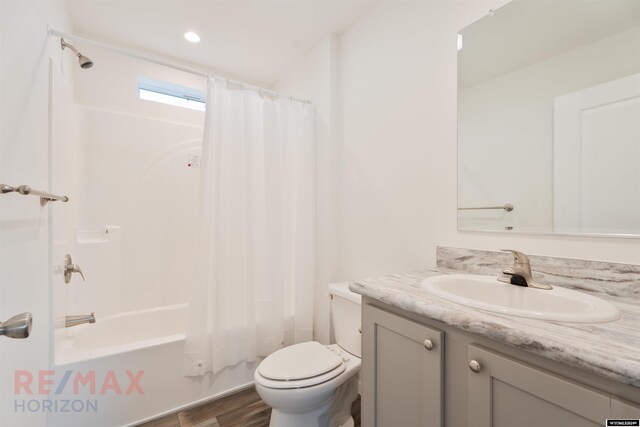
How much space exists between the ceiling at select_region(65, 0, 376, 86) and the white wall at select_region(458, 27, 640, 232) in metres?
1.09

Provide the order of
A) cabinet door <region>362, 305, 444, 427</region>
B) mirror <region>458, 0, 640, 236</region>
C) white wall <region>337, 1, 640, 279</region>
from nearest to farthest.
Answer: cabinet door <region>362, 305, 444, 427</region>
mirror <region>458, 0, 640, 236</region>
white wall <region>337, 1, 640, 279</region>

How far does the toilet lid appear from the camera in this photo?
1260 mm

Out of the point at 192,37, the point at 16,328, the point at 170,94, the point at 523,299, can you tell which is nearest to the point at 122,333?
the point at 16,328

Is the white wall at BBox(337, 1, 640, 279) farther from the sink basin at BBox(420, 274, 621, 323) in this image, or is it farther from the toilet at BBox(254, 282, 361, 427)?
the toilet at BBox(254, 282, 361, 427)

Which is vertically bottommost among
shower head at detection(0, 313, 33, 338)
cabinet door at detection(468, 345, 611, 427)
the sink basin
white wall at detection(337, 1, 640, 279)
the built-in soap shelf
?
cabinet door at detection(468, 345, 611, 427)

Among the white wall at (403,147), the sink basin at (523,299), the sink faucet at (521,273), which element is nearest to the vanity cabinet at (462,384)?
the sink basin at (523,299)

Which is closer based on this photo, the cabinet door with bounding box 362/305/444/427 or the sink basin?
the sink basin

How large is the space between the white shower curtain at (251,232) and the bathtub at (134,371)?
0.10 m

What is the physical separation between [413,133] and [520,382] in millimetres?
1235

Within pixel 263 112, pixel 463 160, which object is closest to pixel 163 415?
pixel 263 112

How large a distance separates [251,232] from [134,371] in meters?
1.01

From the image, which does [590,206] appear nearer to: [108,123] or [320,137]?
[320,137]

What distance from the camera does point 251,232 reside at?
1861 mm

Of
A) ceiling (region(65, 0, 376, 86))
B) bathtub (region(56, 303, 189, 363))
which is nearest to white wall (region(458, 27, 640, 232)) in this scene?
ceiling (region(65, 0, 376, 86))
